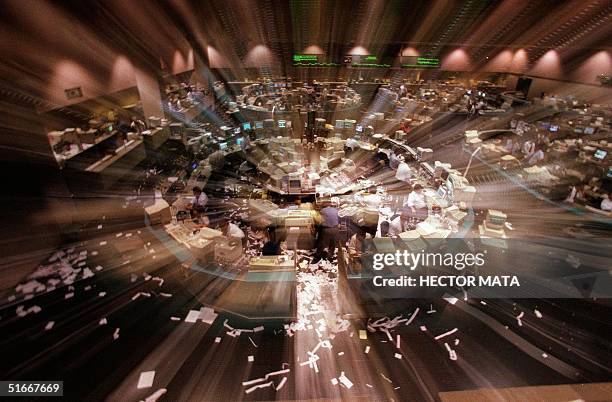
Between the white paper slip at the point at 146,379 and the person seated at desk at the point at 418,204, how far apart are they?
385cm

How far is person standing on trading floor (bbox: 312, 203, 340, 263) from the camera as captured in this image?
4730 mm

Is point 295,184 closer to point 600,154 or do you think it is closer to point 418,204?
point 418,204

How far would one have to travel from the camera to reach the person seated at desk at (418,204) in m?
4.69

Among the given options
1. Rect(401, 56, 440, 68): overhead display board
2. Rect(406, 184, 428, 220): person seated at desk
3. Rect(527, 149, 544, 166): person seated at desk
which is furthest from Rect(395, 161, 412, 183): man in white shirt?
Rect(401, 56, 440, 68): overhead display board

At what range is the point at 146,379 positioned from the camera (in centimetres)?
301

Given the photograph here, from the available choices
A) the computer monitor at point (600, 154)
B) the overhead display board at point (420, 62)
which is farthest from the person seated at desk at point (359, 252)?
the overhead display board at point (420, 62)

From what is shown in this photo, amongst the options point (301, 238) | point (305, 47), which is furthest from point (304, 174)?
point (305, 47)

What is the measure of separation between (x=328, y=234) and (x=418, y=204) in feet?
4.69

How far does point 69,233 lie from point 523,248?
285 inches

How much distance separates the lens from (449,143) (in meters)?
8.20

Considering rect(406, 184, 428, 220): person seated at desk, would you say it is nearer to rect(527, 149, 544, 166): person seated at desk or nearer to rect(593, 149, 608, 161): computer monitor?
rect(527, 149, 544, 166): person seated at desk

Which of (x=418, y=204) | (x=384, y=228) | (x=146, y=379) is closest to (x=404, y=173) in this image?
(x=418, y=204)

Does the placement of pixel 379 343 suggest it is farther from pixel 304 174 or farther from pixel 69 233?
pixel 69 233

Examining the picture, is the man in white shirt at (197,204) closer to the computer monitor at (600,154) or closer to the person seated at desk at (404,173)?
the person seated at desk at (404,173)
